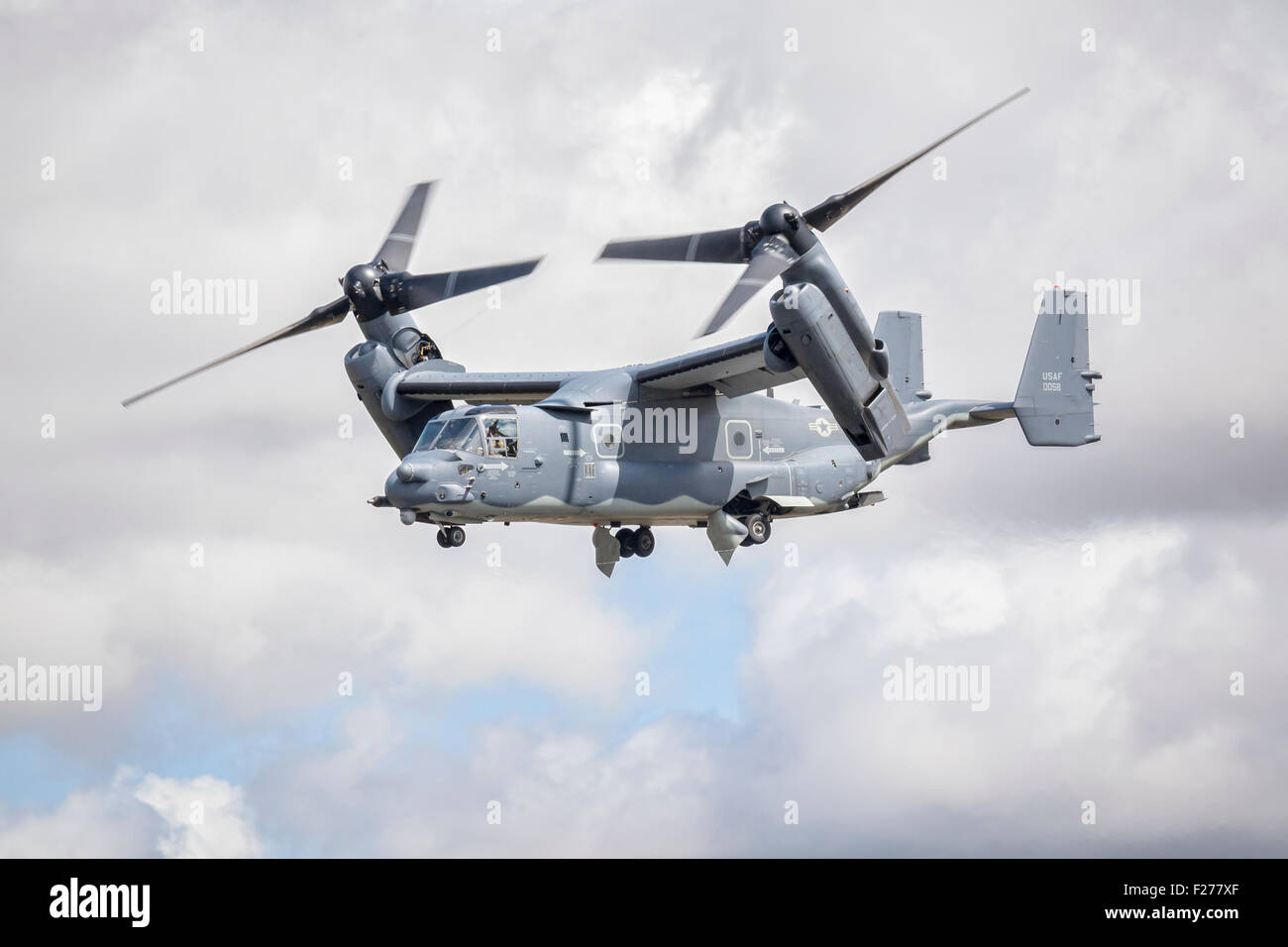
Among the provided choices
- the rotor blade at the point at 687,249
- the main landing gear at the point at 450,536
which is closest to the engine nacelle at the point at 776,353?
the rotor blade at the point at 687,249

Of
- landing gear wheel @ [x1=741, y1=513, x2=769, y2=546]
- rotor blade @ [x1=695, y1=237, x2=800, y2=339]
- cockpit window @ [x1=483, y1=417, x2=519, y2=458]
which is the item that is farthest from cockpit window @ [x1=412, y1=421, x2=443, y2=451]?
landing gear wheel @ [x1=741, y1=513, x2=769, y2=546]

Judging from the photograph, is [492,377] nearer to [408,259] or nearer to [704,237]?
[408,259]

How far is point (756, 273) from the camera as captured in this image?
30844 millimetres

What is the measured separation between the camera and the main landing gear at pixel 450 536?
32781mm

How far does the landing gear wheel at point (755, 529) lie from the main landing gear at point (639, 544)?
6.91 ft

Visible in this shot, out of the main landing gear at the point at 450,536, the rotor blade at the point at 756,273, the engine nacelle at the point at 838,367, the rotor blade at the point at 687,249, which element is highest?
the rotor blade at the point at 687,249

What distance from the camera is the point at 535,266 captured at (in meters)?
34.8

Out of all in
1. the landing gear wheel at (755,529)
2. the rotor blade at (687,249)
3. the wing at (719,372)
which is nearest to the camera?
the rotor blade at (687,249)

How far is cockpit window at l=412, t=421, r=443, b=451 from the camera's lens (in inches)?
1271

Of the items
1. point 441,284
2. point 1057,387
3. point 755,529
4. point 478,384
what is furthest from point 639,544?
point 1057,387

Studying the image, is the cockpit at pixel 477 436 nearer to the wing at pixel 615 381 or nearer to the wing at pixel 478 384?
the wing at pixel 615 381

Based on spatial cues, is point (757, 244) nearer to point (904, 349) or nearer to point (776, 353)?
point (776, 353)

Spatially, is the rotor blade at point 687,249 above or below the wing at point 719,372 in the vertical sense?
above

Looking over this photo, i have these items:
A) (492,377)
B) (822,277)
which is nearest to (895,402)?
(822,277)
